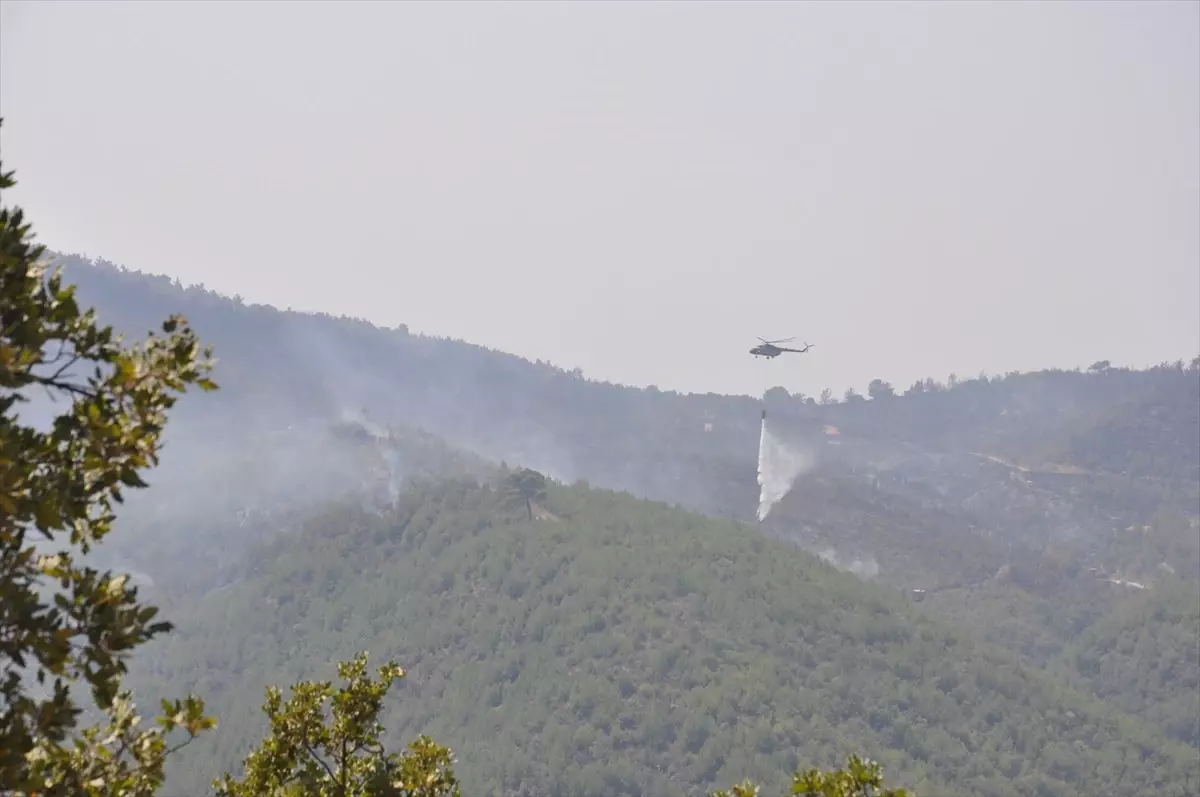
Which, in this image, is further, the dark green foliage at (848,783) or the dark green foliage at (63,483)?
the dark green foliage at (848,783)

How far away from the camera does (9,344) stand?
12914 millimetres

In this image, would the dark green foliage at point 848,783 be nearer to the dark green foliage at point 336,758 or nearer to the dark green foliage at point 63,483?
the dark green foliage at point 336,758

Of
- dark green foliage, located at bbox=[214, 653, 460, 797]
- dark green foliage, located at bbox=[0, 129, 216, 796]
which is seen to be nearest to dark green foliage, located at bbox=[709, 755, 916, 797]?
dark green foliage, located at bbox=[214, 653, 460, 797]

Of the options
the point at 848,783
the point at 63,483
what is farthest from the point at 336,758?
the point at 63,483

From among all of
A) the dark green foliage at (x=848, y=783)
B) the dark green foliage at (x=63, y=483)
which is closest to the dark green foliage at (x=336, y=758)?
the dark green foliage at (x=848, y=783)

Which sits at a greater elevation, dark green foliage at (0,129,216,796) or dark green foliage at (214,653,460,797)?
dark green foliage at (0,129,216,796)

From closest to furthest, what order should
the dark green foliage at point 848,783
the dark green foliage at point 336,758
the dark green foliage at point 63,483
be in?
the dark green foliage at point 63,483 < the dark green foliage at point 848,783 < the dark green foliage at point 336,758

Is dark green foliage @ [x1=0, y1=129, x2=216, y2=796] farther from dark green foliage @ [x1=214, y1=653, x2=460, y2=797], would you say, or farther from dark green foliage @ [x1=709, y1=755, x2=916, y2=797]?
dark green foliage @ [x1=709, y1=755, x2=916, y2=797]

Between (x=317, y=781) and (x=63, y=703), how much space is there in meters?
9.88

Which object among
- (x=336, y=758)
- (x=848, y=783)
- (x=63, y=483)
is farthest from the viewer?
(x=336, y=758)

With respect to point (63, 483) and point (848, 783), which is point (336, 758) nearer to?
point (848, 783)

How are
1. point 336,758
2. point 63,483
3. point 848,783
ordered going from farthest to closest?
1. point 336,758
2. point 848,783
3. point 63,483

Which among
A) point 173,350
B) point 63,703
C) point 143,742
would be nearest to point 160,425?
point 173,350

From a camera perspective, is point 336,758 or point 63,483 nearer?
point 63,483
